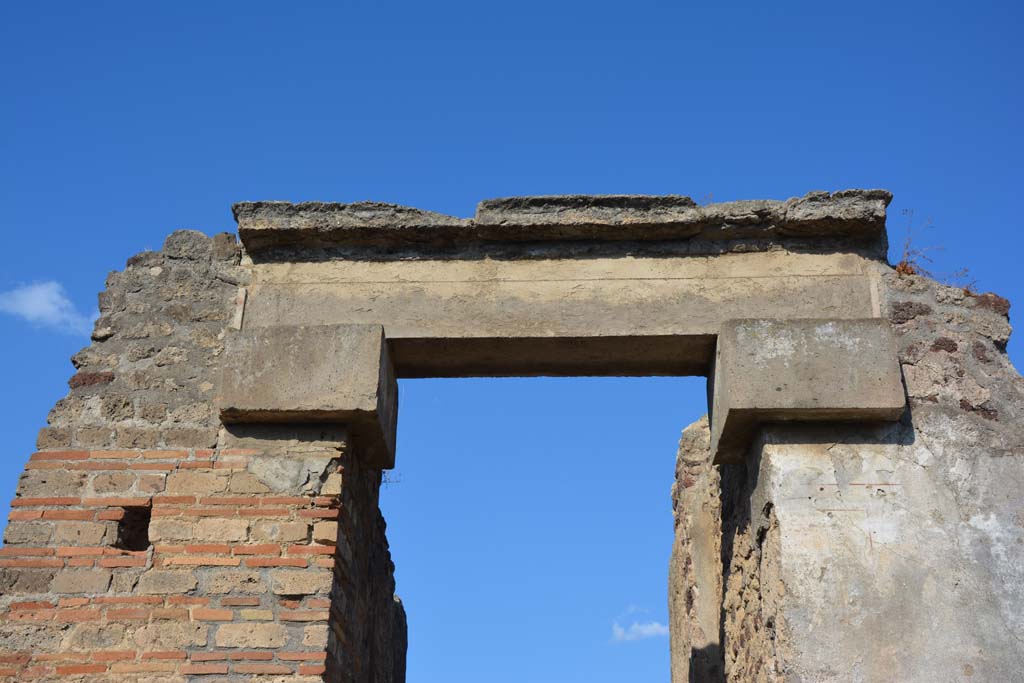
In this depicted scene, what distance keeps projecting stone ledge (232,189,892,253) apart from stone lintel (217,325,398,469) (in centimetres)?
57

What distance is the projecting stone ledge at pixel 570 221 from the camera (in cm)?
563

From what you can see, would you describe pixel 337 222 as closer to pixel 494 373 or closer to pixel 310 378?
pixel 310 378

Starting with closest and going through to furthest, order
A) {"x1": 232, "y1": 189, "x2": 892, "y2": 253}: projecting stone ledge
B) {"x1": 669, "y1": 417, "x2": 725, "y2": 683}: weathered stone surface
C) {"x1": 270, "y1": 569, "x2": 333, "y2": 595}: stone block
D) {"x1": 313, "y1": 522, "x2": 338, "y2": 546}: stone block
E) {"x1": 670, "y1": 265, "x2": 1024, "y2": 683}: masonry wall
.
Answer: {"x1": 670, "y1": 265, "x2": 1024, "y2": 683}: masonry wall < {"x1": 270, "y1": 569, "x2": 333, "y2": 595}: stone block < {"x1": 313, "y1": 522, "x2": 338, "y2": 546}: stone block < {"x1": 232, "y1": 189, "x2": 892, "y2": 253}: projecting stone ledge < {"x1": 669, "y1": 417, "x2": 725, "y2": 683}: weathered stone surface

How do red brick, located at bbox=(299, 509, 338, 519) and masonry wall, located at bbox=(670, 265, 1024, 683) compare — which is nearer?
masonry wall, located at bbox=(670, 265, 1024, 683)

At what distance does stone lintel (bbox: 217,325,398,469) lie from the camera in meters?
5.32

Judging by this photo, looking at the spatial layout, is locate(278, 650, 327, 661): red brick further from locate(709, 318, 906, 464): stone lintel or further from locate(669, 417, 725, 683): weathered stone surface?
locate(669, 417, 725, 683): weathered stone surface

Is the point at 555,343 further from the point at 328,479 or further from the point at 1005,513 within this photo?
the point at 1005,513

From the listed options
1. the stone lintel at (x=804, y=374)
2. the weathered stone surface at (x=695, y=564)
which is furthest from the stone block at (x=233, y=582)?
the weathered stone surface at (x=695, y=564)

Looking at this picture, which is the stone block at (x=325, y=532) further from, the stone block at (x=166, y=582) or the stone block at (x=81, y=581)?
the stone block at (x=81, y=581)

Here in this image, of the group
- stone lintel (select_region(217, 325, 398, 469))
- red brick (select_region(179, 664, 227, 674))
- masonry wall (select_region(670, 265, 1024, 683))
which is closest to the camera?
masonry wall (select_region(670, 265, 1024, 683))

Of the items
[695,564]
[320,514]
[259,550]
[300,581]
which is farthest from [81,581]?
[695,564]

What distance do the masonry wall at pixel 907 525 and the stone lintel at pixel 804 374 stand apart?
0.43 feet

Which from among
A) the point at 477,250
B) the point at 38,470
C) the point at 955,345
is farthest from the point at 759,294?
the point at 38,470

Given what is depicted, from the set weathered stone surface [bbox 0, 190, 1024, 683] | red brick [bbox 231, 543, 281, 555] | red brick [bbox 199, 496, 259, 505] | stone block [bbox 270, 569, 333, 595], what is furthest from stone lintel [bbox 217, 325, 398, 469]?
stone block [bbox 270, 569, 333, 595]
